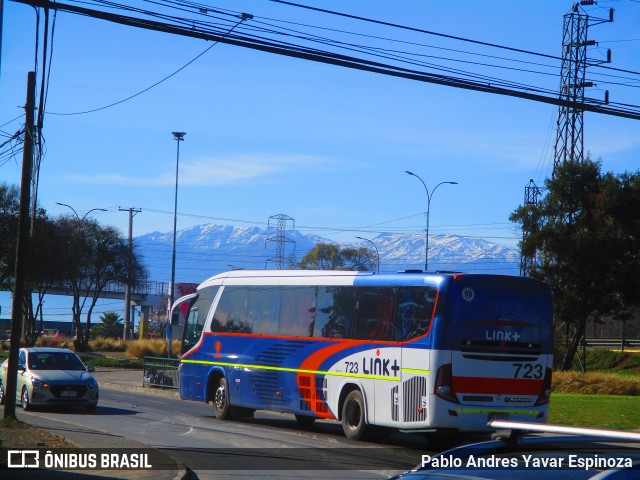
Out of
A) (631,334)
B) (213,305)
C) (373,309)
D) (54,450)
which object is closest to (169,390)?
(213,305)

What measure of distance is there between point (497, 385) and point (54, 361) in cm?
1261

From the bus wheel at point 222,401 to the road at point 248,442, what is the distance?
0.29 meters

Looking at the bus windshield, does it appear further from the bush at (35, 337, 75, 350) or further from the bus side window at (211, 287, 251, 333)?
the bush at (35, 337, 75, 350)

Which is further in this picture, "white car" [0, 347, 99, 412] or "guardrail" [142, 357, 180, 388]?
"guardrail" [142, 357, 180, 388]

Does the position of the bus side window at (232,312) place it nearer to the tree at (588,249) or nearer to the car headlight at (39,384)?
the car headlight at (39,384)

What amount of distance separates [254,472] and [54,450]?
319 centimetres

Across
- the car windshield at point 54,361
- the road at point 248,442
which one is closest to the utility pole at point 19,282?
the road at point 248,442

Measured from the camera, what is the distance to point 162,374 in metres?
36.7

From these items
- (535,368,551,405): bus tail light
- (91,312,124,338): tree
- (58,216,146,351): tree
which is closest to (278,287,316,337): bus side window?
(535,368,551,405): bus tail light

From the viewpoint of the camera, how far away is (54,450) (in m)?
14.5

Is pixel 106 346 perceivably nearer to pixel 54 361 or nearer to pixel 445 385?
pixel 54 361

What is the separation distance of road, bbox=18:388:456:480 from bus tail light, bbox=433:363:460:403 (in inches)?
47.0

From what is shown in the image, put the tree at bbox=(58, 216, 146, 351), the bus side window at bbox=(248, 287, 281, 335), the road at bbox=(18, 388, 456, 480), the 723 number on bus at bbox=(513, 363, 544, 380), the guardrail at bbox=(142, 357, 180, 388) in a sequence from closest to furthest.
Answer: the road at bbox=(18, 388, 456, 480), the 723 number on bus at bbox=(513, 363, 544, 380), the bus side window at bbox=(248, 287, 281, 335), the guardrail at bbox=(142, 357, 180, 388), the tree at bbox=(58, 216, 146, 351)

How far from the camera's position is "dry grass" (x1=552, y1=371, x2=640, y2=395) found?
1366 inches
